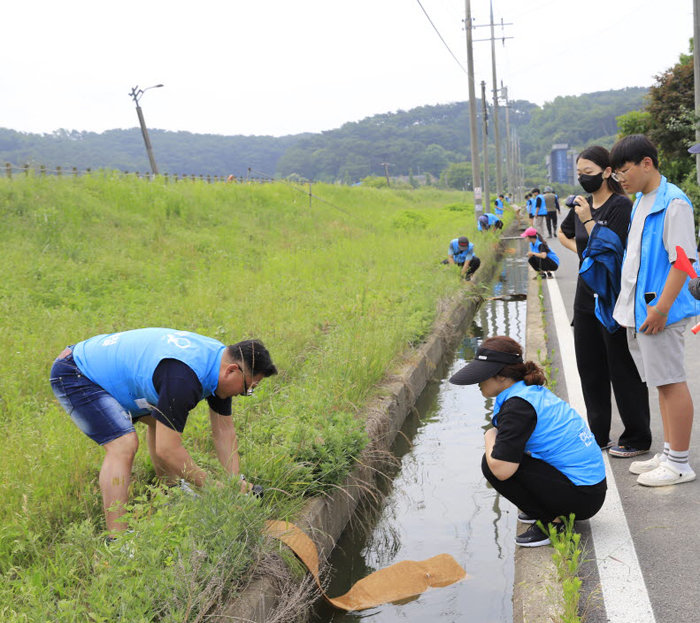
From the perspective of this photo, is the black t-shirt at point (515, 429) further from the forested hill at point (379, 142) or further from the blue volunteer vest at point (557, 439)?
the forested hill at point (379, 142)

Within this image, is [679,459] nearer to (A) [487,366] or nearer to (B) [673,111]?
(A) [487,366]

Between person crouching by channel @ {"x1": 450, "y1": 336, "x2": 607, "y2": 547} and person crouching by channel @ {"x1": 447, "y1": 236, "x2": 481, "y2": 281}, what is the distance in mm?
9809

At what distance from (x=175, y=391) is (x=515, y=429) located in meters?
1.63

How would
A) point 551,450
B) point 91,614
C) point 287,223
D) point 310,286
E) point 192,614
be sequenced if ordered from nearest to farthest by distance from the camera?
1. point 91,614
2. point 192,614
3. point 551,450
4. point 310,286
5. point 287,223

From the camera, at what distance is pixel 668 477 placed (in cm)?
417

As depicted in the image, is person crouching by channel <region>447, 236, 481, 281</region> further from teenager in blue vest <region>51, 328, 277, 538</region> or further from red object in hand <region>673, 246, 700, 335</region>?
teenager in blue vest <region>51, 328, 277, 538</region>

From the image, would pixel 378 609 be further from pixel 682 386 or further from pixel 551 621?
pixel 682 386

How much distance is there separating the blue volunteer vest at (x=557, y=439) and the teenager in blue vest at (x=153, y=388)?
1298 millimetres

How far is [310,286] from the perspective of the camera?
12.5 metres

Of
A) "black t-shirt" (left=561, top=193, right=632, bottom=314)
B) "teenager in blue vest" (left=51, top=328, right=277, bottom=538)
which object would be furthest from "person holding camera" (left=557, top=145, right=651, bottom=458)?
"teenager in blue vest" (left=51, top=328, right=277, bottom=538)

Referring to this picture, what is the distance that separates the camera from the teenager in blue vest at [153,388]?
3.59 meters

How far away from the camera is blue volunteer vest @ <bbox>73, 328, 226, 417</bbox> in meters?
3.71

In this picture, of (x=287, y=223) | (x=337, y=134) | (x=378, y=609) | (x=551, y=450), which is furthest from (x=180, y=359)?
(x=337, y=134)

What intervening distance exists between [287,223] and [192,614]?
20548 millimetres
